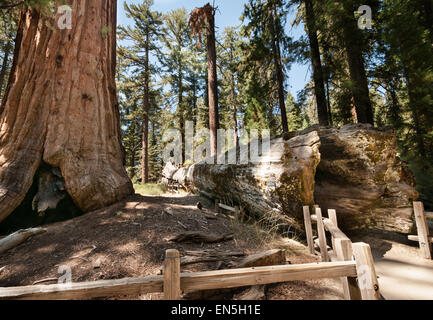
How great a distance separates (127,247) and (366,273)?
3156 mm

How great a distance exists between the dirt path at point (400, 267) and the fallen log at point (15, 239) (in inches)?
230

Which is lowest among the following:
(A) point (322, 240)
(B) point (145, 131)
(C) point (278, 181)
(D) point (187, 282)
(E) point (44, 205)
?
(A) point (322, 240)

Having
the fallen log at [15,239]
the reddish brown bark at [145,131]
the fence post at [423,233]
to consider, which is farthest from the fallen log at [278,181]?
the reddish brown bark at [145,131]

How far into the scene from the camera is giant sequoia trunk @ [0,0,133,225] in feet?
13.7

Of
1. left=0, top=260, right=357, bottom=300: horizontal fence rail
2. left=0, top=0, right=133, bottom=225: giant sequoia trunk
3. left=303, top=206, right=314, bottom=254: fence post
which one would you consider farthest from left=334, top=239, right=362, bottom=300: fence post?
left=0, top=0, right=133, bottom=225: giant sequoia trunk

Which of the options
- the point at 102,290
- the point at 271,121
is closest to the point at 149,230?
the point at 102,290

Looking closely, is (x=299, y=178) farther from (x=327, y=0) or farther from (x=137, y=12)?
(x=137, y=12)

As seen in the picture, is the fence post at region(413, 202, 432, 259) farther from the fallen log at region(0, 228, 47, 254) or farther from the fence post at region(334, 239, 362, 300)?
the fallen log at region(0, 228, 47, 254)

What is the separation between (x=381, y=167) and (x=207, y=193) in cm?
550

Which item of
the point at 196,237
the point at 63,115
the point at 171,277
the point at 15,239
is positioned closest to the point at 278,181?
the point at 196,237

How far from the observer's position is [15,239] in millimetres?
3139

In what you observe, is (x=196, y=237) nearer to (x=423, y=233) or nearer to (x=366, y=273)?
(x=366, y=273)

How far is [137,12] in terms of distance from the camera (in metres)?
14.5

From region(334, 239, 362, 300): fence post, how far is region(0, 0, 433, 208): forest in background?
19.5 ft
